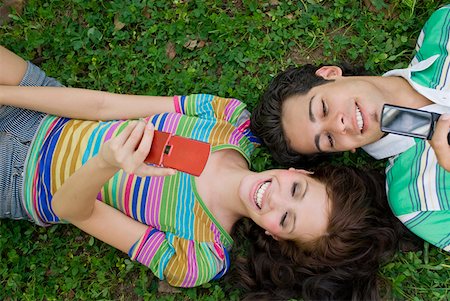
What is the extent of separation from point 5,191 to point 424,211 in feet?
9.16

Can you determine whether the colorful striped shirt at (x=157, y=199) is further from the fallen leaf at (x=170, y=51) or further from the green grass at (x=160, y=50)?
the fallen leaf at (x=170, y=51)

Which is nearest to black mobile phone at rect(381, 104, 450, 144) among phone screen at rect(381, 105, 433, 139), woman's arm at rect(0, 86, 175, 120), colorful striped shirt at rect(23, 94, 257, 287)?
phone screen at rect(381, 105, 433, 139)

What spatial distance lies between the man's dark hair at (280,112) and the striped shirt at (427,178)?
52 cm

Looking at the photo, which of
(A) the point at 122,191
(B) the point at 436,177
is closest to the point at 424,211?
(B) the point at 436,177

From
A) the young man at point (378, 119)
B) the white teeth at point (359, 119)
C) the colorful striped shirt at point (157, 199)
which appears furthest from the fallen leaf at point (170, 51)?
the white teeth at point (359, 119)

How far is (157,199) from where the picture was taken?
357 centimetres

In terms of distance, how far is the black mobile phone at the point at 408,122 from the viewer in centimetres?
281

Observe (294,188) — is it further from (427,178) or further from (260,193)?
(427,178)

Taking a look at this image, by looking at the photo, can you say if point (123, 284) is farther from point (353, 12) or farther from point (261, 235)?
point (353, 12)

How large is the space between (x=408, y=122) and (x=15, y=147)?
2.53 metres

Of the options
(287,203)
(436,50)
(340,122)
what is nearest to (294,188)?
(287,203)

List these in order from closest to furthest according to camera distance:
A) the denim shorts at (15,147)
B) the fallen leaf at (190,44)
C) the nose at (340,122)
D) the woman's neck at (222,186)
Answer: the nose at (340,122) → the woman's neck at (222,186) → the denim shorts at (15,147) → the fallen leaf at (190,44)

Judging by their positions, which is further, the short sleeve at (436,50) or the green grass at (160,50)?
the green grass at (160,50)

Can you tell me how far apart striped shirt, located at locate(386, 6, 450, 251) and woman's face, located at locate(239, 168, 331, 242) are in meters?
0.66
